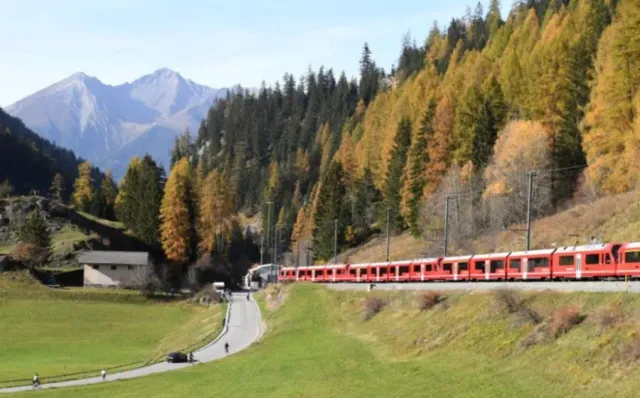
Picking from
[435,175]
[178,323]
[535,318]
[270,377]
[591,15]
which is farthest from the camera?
[591,15]

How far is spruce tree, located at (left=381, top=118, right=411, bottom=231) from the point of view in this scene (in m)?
97.8

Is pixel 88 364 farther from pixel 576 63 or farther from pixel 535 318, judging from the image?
pixel 576 63

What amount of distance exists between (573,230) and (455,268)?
1118 cm

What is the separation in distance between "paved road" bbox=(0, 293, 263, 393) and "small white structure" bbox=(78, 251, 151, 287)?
24196 mm

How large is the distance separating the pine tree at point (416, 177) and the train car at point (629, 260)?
156 ft

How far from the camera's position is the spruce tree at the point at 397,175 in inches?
3848

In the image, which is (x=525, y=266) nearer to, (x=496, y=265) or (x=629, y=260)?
(x=496, y=265)

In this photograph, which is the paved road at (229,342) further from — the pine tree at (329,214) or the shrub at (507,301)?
the pine tree at (329,214)

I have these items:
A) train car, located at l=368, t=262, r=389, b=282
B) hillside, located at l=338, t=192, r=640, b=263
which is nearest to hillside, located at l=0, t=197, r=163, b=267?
hillside, located at l=338, t=192, r=640, b=263

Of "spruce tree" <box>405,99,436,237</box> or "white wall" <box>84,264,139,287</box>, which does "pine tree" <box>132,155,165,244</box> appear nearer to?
"white wall" <box>84,264,139,287</box>

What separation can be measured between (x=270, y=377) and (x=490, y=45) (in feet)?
360

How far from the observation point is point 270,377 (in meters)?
36.8

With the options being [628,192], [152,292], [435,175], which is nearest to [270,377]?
[628,192]

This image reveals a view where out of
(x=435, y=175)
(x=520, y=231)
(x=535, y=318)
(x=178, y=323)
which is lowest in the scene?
(x=178, y=323)
